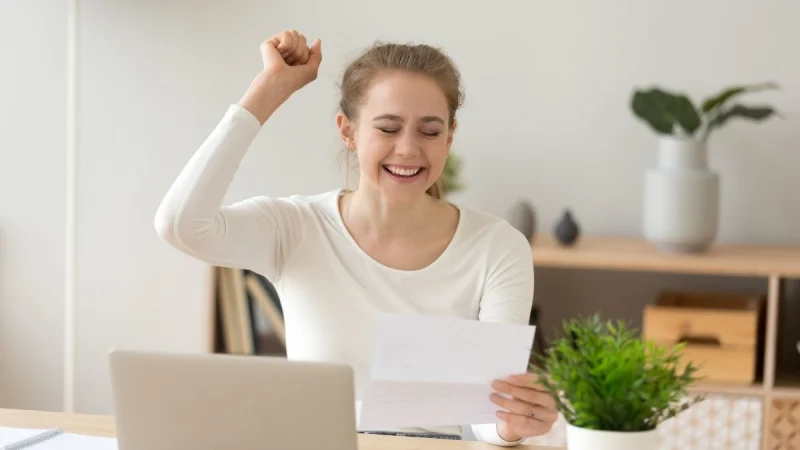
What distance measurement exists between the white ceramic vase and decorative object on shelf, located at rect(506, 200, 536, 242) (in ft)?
1.11

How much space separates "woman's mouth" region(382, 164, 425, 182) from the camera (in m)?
1.89

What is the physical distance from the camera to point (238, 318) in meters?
3.23

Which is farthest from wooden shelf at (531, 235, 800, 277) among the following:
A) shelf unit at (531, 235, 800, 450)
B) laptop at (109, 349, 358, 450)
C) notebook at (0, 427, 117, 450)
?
laptop at (109, 349, 358, 450)

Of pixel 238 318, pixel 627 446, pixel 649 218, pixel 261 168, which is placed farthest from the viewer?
pixel 261 168

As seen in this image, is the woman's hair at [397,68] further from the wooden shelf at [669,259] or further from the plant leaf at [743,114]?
the plant leaf at [743,114]

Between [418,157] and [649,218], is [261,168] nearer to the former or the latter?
[649,218]

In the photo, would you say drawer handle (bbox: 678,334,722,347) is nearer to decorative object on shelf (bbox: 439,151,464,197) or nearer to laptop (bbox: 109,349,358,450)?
decorative object on shelf (bbox: 439,151,464,197)

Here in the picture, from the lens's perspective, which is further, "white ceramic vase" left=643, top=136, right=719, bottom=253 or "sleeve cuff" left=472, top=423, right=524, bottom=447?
"white ceramic vase" left=643, top=136, right=719, bottom=253

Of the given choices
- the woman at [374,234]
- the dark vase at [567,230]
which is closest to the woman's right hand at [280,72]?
the woman at [374,234]

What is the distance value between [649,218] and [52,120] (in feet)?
6.30

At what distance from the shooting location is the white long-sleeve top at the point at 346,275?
1.91m

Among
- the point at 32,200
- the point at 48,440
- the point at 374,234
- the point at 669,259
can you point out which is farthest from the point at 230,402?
the point at 32,200

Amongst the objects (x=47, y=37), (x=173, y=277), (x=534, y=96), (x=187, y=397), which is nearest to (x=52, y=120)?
(x=47, y=37)

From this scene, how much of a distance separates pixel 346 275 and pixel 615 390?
0.76m
